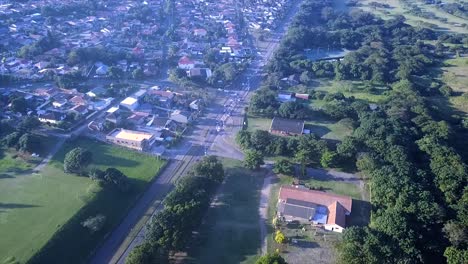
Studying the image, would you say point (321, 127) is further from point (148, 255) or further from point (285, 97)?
point (148, 255)

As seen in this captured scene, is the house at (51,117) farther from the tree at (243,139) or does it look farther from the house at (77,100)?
the tree at (243,139)

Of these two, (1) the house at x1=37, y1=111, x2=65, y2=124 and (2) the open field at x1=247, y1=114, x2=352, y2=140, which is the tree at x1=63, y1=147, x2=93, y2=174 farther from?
(2) the open field at x1=247, y1=114, x2=352, y2=140

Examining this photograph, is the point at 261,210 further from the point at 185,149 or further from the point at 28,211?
the point at 28,211

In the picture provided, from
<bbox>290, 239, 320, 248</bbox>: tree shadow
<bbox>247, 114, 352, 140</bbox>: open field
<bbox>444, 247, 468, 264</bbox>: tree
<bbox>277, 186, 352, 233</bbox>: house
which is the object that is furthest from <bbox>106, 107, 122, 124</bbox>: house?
<bbox>444, 247, 468, 264</bbox>: tree

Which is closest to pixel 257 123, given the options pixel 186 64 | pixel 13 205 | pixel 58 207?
pixel 186 64

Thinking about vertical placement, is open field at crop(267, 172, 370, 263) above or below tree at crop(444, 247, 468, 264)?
below

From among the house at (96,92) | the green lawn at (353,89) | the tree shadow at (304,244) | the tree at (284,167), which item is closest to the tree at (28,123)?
the house at (96,92)

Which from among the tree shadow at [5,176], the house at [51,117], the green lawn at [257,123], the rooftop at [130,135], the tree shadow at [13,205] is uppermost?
the house at [51,117]
